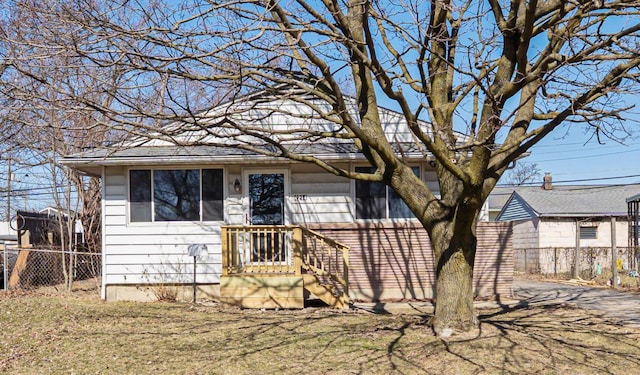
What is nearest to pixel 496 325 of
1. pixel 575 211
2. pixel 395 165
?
pixel 395 165

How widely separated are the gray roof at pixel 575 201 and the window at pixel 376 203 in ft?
42.5

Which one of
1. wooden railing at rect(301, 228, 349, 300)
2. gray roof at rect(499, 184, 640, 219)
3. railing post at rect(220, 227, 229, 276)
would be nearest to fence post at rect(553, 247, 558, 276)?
gray roof at rect(499, 184, 640, 219)

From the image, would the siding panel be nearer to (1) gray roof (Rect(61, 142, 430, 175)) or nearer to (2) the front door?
(2) the front door

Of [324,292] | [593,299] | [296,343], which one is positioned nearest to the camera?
[296,343]

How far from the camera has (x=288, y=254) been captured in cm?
1029

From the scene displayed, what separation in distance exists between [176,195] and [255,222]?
165 cm

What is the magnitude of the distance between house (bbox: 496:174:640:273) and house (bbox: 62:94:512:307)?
10204 mm

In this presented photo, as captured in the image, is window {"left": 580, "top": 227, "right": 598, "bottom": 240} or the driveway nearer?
the driveway

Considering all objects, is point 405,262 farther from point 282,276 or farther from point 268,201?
point 268,201

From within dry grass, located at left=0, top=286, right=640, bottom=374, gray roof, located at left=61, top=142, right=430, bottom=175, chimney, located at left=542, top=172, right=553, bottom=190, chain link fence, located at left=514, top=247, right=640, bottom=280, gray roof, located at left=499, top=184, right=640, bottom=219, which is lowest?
chain link fence, located at left=514, top=247, right=640, bottom=280

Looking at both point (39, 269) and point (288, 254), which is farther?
point (39, 269)

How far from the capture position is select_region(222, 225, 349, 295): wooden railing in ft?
30.2

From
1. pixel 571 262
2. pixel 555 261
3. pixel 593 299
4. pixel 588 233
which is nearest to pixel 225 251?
pixel 593 299

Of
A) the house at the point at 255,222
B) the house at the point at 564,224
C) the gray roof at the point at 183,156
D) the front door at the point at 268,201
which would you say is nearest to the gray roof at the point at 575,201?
the house at the point at 564,224
